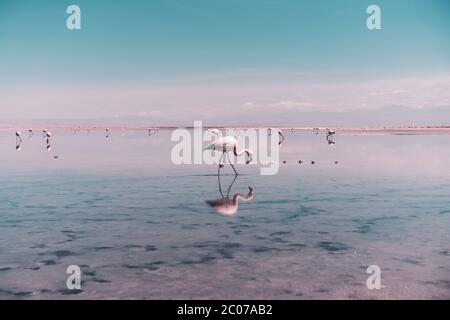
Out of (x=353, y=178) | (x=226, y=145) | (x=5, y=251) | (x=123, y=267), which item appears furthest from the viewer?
(x=226, y=145)

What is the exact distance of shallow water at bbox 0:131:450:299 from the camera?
8773 millimetres

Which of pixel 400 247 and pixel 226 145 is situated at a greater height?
pixel 226 145

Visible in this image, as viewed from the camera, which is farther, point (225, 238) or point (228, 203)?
point (228, 203)

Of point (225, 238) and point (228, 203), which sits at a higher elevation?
point (228, 203)

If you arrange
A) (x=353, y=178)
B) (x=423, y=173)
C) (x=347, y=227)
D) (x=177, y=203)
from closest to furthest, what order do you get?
(x=347, y=227) → (x=177, y=203) → (x=353, y=178) → (x=423, y=173)

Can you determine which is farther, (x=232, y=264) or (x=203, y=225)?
(x=203, y=225)

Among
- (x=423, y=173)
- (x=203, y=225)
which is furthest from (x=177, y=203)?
(x=423, y=173)

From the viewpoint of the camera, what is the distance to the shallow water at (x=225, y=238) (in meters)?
8.77

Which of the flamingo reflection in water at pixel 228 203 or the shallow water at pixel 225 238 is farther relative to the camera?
A: the flamingo reflection in water at pixel 228 203

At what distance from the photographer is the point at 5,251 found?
1084 centimetres

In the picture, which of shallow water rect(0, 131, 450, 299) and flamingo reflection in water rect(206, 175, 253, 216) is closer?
shallow water rect(0, 131, 450, 299)

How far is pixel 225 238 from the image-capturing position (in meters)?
11.8

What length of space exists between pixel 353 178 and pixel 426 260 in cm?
1216
